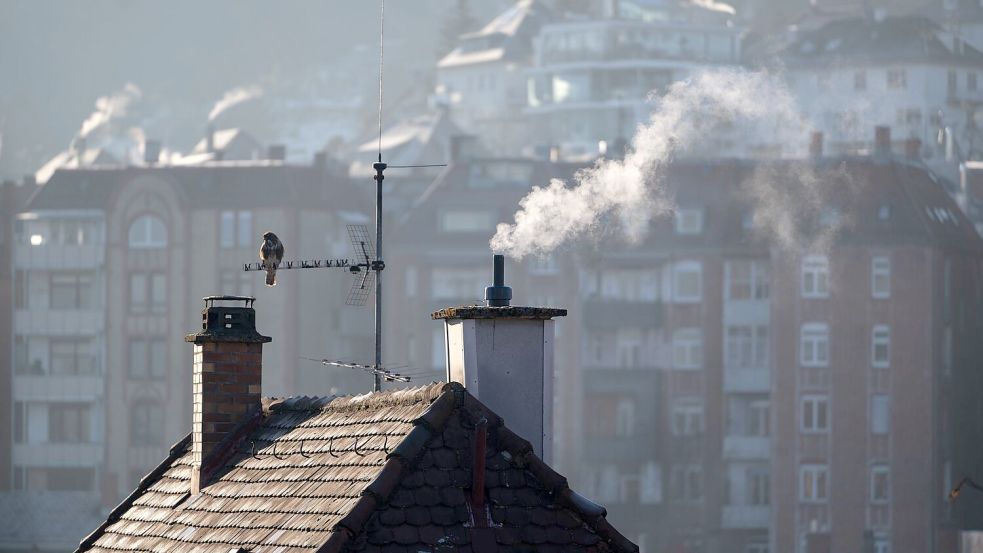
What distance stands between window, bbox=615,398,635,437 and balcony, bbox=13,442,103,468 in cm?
2229

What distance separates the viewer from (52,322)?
10569cm

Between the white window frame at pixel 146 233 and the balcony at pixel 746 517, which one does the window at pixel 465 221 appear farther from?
the balcony at pixel 746 517

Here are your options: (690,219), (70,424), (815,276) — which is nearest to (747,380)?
(815,276)

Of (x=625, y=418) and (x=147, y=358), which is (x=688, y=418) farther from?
(x=147, y=358)

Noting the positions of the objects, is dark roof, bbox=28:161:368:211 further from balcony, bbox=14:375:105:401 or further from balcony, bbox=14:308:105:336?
balcony, bbox=14:375:105:401

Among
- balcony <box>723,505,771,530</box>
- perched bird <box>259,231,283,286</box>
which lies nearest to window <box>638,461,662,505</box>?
balcony <box>723,505,771,530</box>

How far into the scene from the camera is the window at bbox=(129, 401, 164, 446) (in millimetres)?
100938

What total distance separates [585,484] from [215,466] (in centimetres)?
7497

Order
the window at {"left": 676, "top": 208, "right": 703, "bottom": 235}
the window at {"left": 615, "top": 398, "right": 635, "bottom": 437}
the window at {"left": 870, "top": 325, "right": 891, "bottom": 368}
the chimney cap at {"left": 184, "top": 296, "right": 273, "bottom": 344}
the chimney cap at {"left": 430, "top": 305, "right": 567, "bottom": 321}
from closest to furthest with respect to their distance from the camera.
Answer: the chimney cap at {"left": 430, "top": 305, "right": 567, "bottom": 321} < the chimney cap at {"left": 184, "top": 296, "right": 273, "bottom": 344} < the window at {"left": 870, "top": 325, "right": 891, "bottom": 368} < the window at {"left": 676, "top": 208, "right": 703, "bottom": 235} < the window at {"left": 615, "top": 398, "right": 635, "bottom": 437}

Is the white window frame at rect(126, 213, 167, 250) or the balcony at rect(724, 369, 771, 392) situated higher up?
the white window frame at rect(126, 213, 167, 250)

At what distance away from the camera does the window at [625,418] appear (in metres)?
95.6

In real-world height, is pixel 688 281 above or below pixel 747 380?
above

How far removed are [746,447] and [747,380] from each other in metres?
2.62

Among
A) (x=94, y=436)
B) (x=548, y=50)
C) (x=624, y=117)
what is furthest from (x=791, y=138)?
(x=548, y=50)
